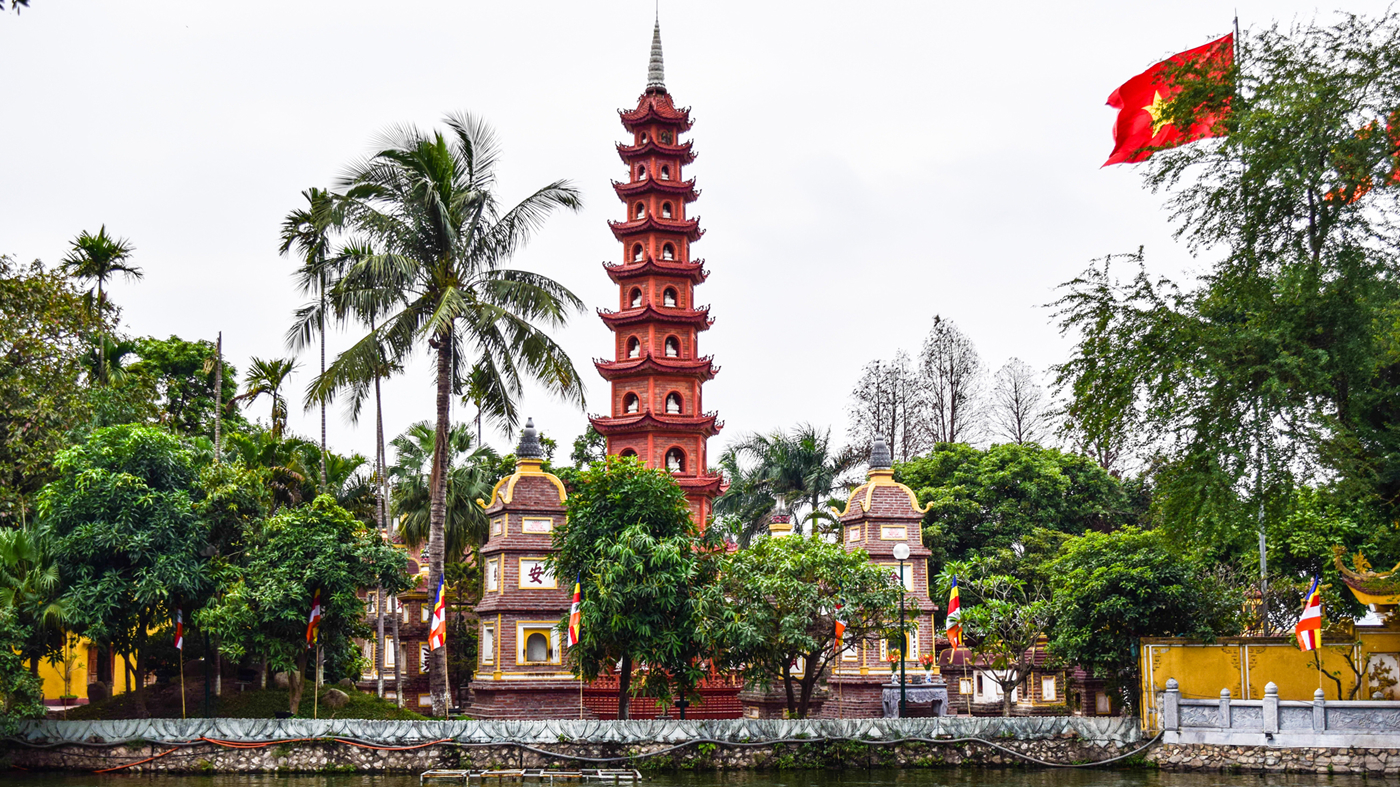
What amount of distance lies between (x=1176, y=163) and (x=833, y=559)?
10.6 m

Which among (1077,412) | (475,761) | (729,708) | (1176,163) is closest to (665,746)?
(475,761)

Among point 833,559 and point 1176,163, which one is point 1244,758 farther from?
point 1176,163

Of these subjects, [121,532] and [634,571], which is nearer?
[121,532]

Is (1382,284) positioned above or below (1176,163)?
below

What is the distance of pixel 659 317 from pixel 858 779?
17.2 m

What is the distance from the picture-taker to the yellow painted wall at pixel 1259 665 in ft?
81.7

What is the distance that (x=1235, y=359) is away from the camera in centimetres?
2191

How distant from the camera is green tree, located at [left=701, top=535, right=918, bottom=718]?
26266 mm

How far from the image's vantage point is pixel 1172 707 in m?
25.5

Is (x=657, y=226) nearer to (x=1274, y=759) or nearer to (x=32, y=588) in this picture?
(x=32, y=588)

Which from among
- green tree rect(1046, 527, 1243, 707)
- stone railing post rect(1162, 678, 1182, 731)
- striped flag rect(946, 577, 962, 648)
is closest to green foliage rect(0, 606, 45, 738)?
striped flag rect(946, 577, 962, 648)

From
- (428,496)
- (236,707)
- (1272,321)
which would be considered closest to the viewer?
(1272,321)

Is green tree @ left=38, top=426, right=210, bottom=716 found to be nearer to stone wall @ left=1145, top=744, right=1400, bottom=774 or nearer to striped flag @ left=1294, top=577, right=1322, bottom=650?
stone wall @ left=1145, top=744, right=1400, bottom=774

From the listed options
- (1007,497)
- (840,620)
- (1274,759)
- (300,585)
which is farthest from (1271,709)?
(1007,497)
